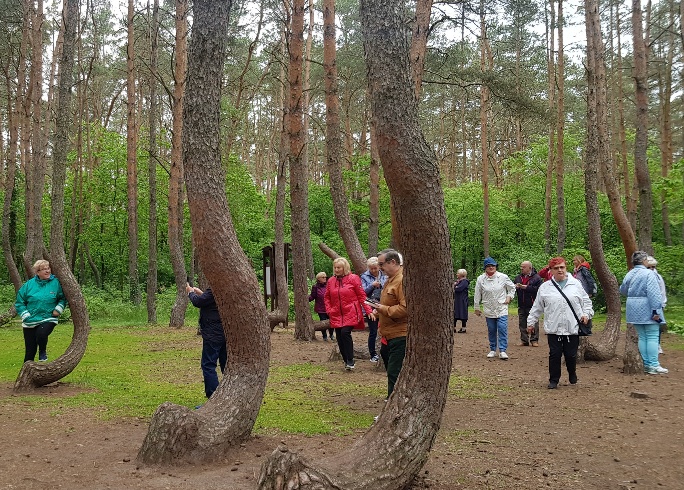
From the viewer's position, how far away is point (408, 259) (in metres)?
4.48

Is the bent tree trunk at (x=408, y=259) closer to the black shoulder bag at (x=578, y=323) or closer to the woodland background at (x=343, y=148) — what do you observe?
the black shoulder bag at (x=578, y=323)

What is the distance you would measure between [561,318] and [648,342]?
2.22 metres

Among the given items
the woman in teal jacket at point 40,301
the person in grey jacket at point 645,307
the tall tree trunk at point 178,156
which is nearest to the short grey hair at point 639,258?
the person in grey jacket at point 645,307

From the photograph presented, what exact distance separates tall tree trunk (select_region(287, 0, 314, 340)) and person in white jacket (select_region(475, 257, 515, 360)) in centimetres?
411

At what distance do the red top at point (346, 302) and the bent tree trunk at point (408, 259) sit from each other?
464 centimetres

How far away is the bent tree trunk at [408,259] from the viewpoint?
4301 mm

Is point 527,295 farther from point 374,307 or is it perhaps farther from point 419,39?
point 374,307

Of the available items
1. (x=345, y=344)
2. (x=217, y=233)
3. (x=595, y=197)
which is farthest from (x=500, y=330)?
(x=217, y=233)

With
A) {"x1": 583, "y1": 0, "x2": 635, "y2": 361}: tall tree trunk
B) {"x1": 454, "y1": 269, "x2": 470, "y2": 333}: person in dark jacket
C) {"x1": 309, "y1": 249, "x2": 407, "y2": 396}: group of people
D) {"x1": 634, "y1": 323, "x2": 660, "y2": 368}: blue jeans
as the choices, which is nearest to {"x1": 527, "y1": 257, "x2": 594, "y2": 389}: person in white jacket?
{"x1": 634, "y1": 323, "x2": 660, "y2": 368}: blue jeans

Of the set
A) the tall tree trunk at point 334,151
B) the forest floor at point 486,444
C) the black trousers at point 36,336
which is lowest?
the forest floor at point 486,444

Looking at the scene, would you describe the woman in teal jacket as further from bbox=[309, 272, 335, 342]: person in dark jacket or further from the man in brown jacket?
bbox=[309, 272, 335, 342]: person in dark jacket

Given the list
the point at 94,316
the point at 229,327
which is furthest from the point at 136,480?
the point at 94,316

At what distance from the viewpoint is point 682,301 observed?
824 inches

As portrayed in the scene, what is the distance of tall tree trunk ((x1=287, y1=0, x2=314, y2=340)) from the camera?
1284 centimetres
